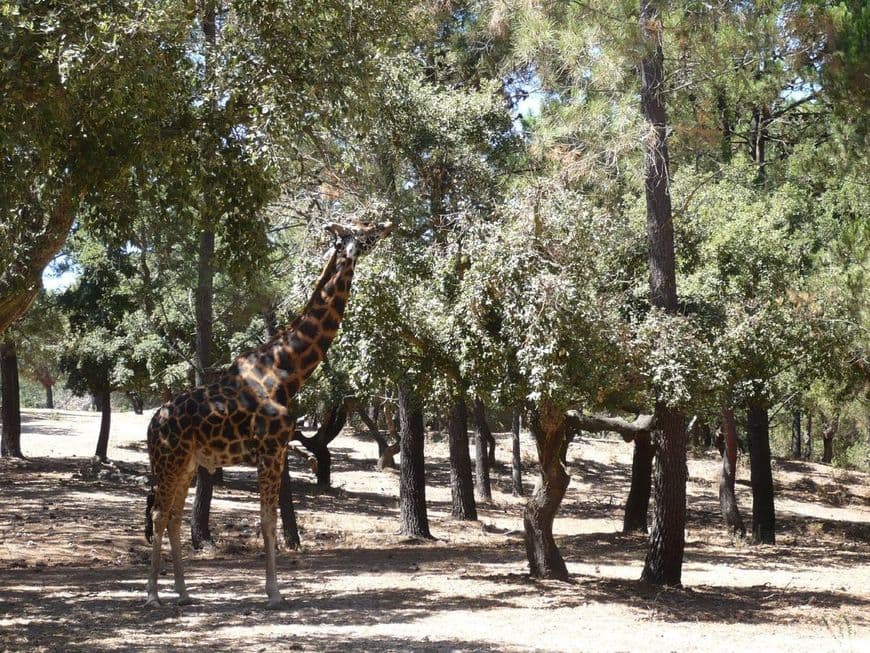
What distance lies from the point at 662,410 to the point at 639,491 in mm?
9026

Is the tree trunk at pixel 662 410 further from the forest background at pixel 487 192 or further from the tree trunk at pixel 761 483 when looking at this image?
the tree trunk at pixel 761 483

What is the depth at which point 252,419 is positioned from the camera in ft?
36.8

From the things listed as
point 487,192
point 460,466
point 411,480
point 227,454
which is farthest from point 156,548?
point 460,466

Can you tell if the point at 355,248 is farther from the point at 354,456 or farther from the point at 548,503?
the point at 354,456

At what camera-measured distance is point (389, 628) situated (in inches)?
399

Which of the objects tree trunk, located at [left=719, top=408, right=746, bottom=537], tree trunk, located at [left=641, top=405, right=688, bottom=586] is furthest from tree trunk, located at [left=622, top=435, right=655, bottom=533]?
tree trunk, located at [left=641, top=405, right=688, bottom=586]

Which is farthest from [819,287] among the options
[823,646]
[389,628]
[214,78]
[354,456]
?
[354,456]

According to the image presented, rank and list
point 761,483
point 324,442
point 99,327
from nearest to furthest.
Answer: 1. point 761,483
2. point 99,327
3. point 324,442

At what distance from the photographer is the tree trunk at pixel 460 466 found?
22.2 meters

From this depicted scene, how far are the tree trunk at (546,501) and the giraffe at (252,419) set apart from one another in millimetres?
3502

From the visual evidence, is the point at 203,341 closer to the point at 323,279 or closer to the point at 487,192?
the point at 323,279

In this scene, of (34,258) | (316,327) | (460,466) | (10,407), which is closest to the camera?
(34,258)

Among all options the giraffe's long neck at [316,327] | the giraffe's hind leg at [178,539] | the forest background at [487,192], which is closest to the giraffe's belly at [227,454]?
the giraffe's hind leg at [178,539]

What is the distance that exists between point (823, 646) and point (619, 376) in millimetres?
3895
